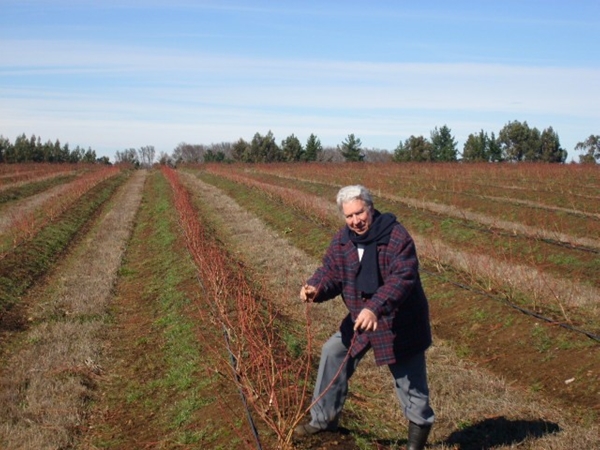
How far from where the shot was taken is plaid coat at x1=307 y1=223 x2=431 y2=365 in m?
3.54

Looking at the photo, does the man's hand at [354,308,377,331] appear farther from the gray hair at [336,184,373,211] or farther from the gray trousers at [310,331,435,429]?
the gray hair at [336,184,373,211]

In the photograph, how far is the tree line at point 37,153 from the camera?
7044cm

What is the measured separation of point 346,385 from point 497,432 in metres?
1.56

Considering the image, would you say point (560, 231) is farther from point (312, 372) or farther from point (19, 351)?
point (19, 351)

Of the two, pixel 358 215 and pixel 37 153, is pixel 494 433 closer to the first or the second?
pixel 358 215

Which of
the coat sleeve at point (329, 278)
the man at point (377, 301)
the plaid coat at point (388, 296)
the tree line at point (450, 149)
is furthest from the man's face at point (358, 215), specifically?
the tree line at point (450, 149)

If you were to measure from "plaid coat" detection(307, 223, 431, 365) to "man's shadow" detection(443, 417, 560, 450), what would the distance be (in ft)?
4.53

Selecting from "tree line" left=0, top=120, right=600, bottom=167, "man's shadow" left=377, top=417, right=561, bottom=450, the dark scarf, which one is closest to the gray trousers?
the dark scarf

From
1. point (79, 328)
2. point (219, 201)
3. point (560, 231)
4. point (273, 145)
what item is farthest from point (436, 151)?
point (79, 328)

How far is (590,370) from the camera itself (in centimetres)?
622

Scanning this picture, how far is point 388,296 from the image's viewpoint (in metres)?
3.50

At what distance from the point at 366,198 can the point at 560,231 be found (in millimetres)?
12585

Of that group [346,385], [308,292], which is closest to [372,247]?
[308,292]

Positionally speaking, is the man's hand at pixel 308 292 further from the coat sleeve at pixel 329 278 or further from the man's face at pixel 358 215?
the man's face at pixel 358 215
